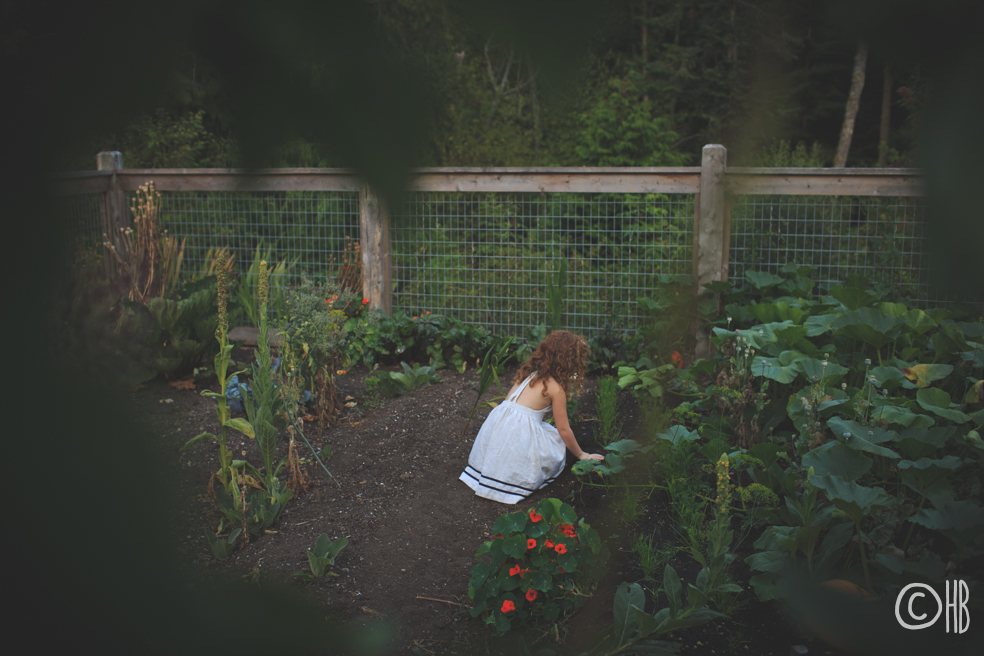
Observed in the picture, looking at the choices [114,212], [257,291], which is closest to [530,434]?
[257,291]

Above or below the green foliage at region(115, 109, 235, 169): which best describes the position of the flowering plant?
below

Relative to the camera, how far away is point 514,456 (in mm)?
3125

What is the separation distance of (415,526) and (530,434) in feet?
2.33

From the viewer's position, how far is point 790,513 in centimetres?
245

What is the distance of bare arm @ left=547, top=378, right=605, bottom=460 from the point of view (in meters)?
3.25

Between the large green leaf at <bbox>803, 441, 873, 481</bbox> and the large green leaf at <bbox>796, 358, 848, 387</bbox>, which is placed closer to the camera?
the large green leaf at <bbox>803, 441, 873, 481</bbox>

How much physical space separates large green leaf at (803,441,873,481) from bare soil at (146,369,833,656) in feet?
1.57

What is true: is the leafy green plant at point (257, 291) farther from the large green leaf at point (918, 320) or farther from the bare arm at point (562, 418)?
the large green leaf at point (918, 320)

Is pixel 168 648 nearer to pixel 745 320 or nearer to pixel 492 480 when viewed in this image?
pixel 492 480

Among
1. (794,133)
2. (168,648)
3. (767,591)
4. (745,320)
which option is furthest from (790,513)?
(168,648)

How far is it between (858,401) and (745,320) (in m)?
1.58

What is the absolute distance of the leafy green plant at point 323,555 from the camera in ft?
7.70

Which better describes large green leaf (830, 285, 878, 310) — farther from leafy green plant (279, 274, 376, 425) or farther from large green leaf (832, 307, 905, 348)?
leafy green plant (279, 274, 376, 425)

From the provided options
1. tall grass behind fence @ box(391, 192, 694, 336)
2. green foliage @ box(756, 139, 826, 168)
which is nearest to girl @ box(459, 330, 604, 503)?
tall grass behind fence @ box(391, 192, 694, 336)
